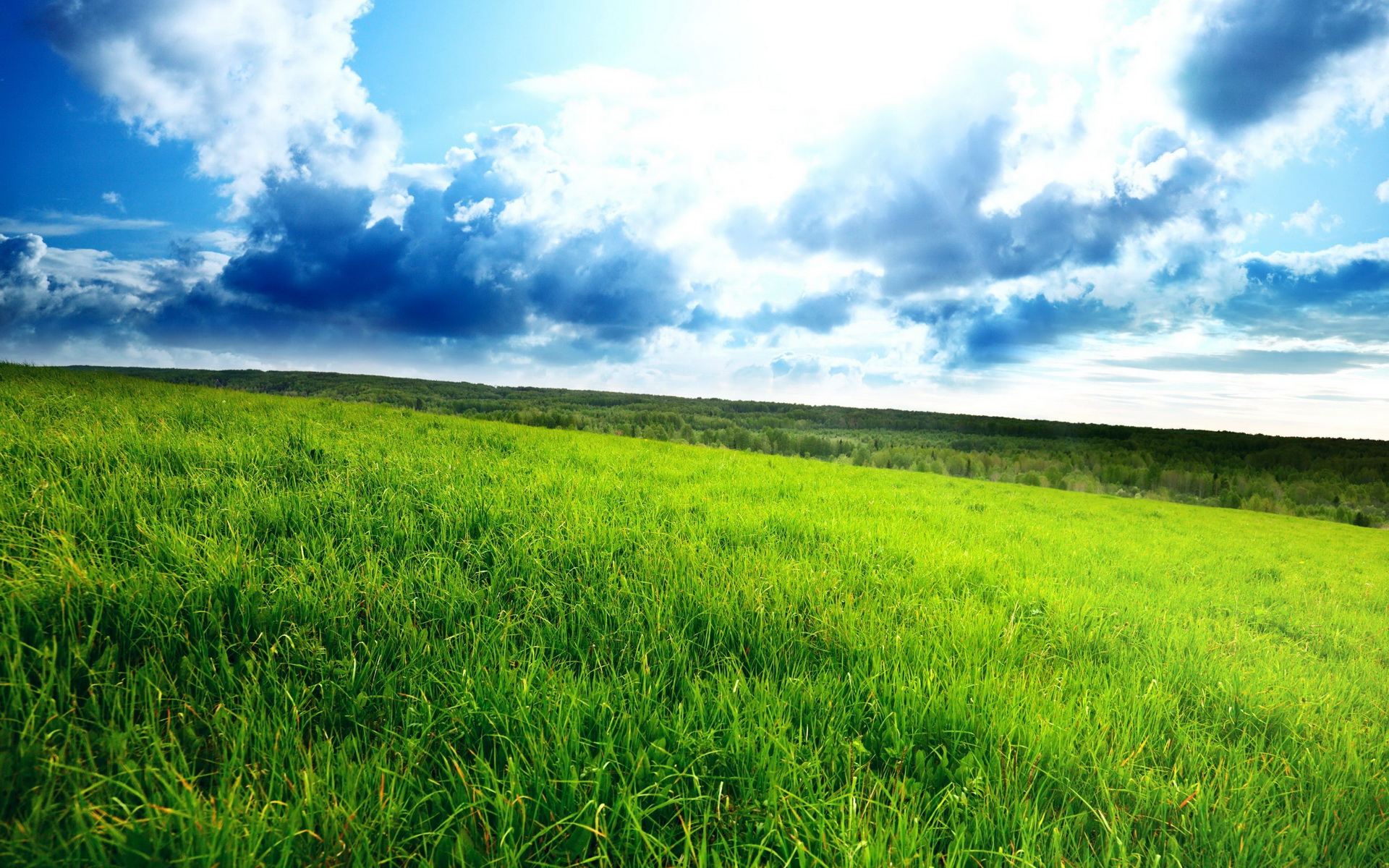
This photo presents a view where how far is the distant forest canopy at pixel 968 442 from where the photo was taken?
5278 centimetres

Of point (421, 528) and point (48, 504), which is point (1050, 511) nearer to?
point (421, 528)

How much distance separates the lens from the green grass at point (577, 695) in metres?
1.55

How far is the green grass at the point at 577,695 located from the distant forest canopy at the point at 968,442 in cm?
3413

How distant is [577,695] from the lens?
206 cm

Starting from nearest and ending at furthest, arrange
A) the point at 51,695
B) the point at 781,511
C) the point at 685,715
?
1. the point at 51,695
2. the point at 685,715
3. the point at 781,511

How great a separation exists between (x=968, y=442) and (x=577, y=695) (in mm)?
92345

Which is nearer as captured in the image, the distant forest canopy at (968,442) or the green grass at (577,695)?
the green grass at (577,695)

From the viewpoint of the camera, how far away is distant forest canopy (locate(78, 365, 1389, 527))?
173 feet

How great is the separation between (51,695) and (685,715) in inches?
89.1

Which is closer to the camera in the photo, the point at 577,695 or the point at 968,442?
the point at 577,695

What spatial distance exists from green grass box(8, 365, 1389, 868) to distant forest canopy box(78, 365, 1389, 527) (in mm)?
34127

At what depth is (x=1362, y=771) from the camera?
2480mm

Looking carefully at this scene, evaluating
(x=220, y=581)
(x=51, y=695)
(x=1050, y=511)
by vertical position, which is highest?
(x=220, y=581)

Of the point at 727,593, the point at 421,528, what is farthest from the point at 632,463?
the point at 727,593
